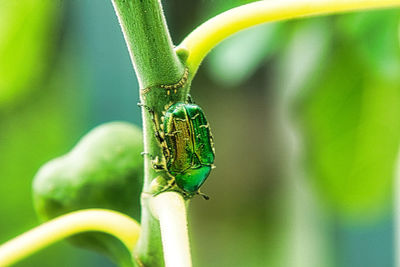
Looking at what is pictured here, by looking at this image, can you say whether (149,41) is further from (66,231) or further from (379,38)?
(379,38)

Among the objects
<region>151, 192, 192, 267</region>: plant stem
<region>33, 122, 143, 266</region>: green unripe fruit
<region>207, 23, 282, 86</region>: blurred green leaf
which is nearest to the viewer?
<region>151, 192, 192, 267</region>: plant stem

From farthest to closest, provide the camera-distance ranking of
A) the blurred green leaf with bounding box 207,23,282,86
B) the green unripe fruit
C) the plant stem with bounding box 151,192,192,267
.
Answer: the blurred green leaf with bounding box 207,23,282,86 < the green unripe fruit < the plant stem with bounding box 151,192,192,267

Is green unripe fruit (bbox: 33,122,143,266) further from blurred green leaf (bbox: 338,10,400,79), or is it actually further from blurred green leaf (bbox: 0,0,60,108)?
blurred green leaf (bbox: 338,10,400,79)

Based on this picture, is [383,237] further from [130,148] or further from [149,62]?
[149,62]

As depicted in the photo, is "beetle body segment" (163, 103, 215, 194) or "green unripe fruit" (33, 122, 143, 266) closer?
"beetle body segment" (163, 103, 215, 194)

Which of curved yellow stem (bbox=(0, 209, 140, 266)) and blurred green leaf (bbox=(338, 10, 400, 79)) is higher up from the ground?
blurred green leaf (bbox=(338, 10, 400, 79))

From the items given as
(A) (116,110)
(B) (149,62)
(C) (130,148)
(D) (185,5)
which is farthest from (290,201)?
(B) (149,62)

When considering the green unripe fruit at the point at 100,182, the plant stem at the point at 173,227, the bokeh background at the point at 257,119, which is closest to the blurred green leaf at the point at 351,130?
the bokeh background at the point at 257,119

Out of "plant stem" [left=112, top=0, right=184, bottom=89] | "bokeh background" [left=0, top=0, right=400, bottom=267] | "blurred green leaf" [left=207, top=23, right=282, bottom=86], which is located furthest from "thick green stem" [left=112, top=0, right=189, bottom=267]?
"blurred green leaf" [left=207, top=23, right=282, bottom=86]
